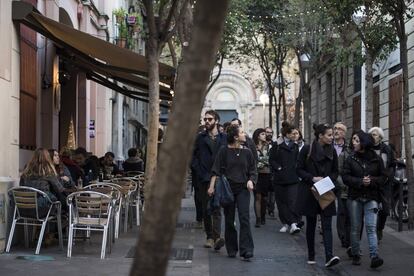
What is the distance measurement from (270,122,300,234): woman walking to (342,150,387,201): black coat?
3165 millimetres

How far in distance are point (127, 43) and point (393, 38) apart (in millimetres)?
13216

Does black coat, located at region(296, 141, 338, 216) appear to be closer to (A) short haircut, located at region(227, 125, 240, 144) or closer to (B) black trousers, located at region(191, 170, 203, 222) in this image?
(A) short haircut, located at region(227, 125, 240, 144)

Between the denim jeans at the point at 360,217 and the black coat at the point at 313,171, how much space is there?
25 centimetres

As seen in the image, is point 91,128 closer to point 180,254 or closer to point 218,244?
point 218,244

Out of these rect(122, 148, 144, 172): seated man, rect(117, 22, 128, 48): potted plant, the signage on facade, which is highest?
rect(117, 22, 128, 48): potted plant

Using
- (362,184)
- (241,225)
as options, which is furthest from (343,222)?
(241,225)

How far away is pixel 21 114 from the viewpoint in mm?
11281

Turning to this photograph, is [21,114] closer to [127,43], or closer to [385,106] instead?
[385,106]

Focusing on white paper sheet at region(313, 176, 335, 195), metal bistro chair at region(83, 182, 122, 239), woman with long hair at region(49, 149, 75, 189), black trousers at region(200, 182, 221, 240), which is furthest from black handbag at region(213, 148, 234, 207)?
woman with long hair at region(49, 149, 75, 189)

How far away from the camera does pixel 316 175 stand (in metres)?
8.82

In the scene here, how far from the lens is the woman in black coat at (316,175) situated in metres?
8.54

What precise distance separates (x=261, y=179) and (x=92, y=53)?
3.86m

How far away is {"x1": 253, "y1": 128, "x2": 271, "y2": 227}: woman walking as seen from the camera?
500 inches

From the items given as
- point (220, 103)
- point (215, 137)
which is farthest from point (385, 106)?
point (220, 103)
